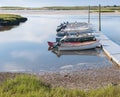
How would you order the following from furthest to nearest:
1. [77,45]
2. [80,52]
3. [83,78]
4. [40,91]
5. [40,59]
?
[77,45] → [80,52] → [40,59] → [83,78] → [40,91]

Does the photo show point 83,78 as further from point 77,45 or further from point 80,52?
point 77,45

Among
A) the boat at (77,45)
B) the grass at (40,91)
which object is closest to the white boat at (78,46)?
the boat at (77,45)

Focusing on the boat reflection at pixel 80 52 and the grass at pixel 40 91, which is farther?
the boat reflection at pixel 80 52

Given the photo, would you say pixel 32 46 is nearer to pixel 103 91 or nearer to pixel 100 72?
pixel 100 72

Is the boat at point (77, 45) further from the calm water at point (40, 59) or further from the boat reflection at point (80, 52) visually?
the calm water at point (40, 59)

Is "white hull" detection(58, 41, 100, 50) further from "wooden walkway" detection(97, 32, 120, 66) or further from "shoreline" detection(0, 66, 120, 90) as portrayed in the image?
"shoreline" detection(0, 66, 120, 90)

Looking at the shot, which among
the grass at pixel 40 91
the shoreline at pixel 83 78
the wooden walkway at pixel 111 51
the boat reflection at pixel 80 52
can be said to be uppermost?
the grass at pixel 40 91

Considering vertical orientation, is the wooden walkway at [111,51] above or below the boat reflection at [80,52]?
above

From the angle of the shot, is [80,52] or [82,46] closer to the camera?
[80,52]

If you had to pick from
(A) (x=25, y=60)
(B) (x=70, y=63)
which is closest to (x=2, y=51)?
(A) (x=25, y=60)

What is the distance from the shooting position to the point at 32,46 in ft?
133

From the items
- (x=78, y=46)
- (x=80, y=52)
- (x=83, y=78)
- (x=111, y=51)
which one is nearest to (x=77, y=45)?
(x=78, y=46)

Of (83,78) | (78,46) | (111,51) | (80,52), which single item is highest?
(83,78)

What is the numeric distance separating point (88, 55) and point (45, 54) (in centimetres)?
377
